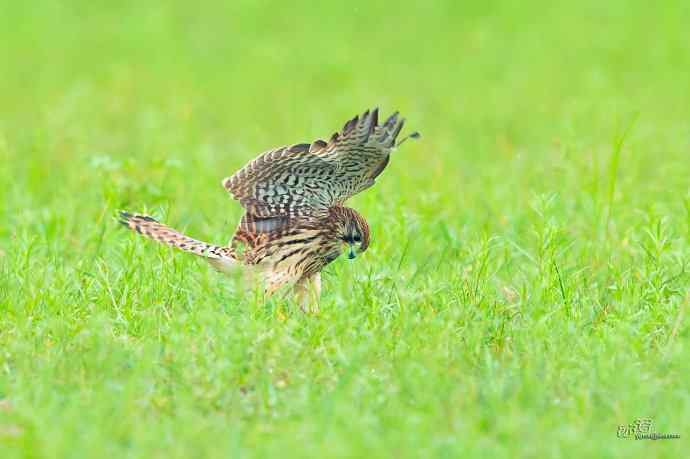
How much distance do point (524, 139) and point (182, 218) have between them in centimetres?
507

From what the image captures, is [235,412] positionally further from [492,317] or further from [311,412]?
[492,317]

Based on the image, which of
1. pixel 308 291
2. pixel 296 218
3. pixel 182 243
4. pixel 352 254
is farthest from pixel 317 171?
pixel 182 243

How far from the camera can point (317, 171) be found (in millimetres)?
7523

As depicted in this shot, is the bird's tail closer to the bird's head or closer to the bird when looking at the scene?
the bird

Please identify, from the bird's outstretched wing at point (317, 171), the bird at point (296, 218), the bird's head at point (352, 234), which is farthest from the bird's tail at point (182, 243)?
the bird's head at point (352, 234)

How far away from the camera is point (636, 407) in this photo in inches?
218

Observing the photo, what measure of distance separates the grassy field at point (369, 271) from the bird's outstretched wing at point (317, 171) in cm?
50

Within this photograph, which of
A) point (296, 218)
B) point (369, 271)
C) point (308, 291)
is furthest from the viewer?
point (296, 218)

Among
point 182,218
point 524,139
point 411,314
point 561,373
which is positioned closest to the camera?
point 561,373

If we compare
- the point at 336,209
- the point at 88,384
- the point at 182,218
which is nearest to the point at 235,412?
the point at 88,384

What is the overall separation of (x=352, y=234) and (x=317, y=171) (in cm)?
43

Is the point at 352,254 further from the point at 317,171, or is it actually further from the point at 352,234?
the point at 317,171

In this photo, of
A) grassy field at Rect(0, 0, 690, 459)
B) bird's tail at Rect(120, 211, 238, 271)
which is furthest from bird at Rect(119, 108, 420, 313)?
grassy field at Rect(0, 0, 690, 459)

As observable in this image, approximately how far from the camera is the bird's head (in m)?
7.54
